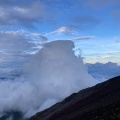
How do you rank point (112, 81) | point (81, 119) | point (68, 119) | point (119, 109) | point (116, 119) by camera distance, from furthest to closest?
point (112, 81) < point (68, 119) < point (81, 119) < point (119, 109) < point (116, 119)

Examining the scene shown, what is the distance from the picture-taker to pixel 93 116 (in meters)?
56.3

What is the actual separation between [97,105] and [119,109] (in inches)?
553

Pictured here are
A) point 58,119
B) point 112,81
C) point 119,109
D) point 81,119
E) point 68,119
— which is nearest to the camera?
point 119,109

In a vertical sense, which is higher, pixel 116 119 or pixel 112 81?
pixel 112 81

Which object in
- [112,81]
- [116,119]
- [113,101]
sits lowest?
[116,119]

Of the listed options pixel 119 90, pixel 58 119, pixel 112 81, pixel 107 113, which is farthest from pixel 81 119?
pixel 112 81

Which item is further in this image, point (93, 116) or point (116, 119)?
point (93, 116)

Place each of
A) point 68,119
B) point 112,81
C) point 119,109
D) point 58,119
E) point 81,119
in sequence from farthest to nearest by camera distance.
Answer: point 112,81 < point 58,119 < point 68,119 < point 81,119 < point 119,109

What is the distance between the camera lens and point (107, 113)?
176ft

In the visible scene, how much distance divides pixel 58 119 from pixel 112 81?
28106mm

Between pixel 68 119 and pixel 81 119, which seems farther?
pixel 68 119

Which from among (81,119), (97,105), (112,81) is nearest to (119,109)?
(81,119)

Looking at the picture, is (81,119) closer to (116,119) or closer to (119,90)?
(116,119)

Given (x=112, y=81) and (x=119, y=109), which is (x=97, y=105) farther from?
(x=112, y=81)
